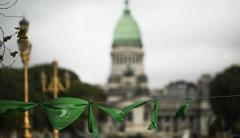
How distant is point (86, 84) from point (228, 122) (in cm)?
3872

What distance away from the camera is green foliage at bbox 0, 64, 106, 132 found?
65088 millimetres

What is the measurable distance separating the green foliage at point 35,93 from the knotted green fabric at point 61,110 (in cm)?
2779

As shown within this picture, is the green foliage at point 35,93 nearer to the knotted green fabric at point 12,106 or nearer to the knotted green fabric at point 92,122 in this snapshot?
the knotted green fabric at point 92,122

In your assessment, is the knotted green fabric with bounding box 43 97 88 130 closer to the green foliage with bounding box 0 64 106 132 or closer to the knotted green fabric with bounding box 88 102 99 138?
the knotted green fabric with bounding box 88 102 99 138

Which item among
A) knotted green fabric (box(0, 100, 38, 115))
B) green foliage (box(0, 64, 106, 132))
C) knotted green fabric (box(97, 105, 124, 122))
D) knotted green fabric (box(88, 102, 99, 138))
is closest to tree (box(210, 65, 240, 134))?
green foliage (box(0, 64, 106, 132))

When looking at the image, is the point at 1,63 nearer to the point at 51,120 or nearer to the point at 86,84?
the point at 51,120

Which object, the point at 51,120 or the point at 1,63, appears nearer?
the point at 1,63

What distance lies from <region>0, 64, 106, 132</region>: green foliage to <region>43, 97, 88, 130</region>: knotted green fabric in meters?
27.8

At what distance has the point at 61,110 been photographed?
773 inches

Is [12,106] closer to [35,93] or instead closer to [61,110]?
[61,110]

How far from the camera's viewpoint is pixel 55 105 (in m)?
19.7

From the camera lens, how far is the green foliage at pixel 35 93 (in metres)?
65.1

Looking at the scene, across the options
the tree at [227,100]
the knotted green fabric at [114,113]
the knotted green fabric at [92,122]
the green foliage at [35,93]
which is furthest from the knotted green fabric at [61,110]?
the tree at [227,100]

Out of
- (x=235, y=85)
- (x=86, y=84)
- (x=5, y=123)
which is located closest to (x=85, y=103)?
(x=5, y=123)
